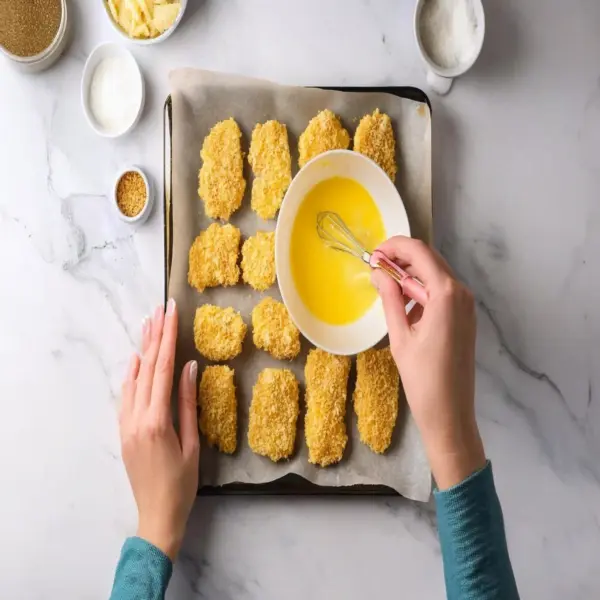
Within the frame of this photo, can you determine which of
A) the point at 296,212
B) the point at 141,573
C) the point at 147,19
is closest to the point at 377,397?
the point at 296,212

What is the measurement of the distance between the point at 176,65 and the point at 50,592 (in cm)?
81

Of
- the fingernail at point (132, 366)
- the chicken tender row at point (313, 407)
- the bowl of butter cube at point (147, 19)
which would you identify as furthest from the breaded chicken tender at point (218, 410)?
the bowl of butter cube at point (147, 19)

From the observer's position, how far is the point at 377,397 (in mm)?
982

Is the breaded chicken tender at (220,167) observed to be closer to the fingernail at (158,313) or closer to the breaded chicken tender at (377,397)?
the fingernail at (158,313)

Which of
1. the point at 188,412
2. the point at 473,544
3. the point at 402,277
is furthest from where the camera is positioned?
the point at 188,412

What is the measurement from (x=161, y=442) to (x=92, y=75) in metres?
0.55

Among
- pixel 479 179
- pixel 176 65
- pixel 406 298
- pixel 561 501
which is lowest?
pixel 561 501

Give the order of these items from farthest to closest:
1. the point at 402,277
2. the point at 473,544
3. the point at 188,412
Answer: the point at 188,412 → the point at 402,277 → the point at 473,544

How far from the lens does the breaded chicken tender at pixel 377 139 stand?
99 centimetres

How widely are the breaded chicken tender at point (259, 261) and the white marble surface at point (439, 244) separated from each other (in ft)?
0.44

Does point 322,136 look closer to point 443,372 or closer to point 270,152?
point 270,152

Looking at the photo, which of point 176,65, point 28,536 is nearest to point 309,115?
point 176,65

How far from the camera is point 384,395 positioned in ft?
3.23

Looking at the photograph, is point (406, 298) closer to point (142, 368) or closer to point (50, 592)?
point (142, 368)
